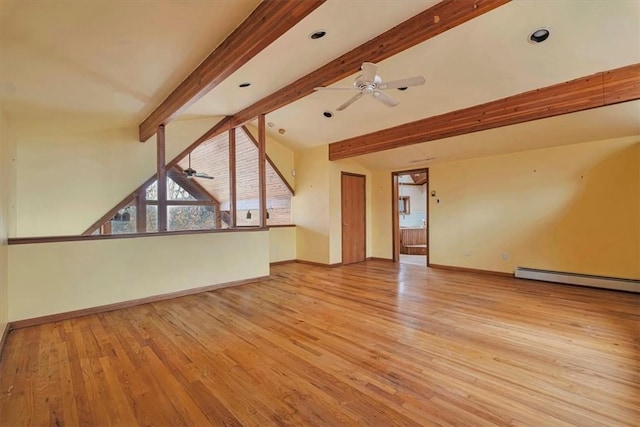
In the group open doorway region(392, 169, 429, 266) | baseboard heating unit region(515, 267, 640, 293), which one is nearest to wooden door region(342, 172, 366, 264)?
open doorway region(392, 169, 429, 266)

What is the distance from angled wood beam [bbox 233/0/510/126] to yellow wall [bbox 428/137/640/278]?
3.44m

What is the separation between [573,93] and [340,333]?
3.95m

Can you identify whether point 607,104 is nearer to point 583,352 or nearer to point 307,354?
point 583,352

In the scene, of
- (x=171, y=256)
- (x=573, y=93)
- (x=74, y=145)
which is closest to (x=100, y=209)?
(x=74, y=145)

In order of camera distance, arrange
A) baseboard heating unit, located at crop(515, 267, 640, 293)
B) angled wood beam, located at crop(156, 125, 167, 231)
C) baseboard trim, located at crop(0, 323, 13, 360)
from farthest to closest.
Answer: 1. angled wood beam, located at crop(156, 125, 167, 231)
2. baseboard heating unit, located at crop(515, 267, 640, 293)
3. baseboard trim, located at crop(0, 323, 13, 360)

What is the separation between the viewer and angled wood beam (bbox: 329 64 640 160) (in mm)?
3250

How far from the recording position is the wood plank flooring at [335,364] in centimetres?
170

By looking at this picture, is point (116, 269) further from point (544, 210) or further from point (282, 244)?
point (544, 210)

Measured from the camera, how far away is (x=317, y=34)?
9.98ft

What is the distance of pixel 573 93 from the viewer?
11.5ft

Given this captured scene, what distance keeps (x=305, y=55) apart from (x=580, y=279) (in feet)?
17.1

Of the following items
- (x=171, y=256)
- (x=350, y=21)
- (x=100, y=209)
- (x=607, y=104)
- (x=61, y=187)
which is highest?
(x=350, y=21)

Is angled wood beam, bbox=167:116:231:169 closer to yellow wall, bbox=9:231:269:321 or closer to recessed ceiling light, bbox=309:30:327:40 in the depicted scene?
yellow wall, bbox=9:231:269:321

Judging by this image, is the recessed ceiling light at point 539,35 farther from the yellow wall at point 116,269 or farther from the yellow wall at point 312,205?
the yellow wall at point 116,269
